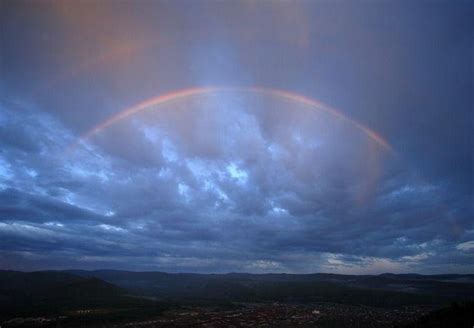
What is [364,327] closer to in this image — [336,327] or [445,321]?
[336,327]

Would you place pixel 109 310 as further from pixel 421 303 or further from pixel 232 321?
pixel 421 303

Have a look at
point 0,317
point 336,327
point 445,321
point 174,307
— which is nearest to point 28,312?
point 0,317

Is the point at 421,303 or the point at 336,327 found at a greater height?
the point at 421,303

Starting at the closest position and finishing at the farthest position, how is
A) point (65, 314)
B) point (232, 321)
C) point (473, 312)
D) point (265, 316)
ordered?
point (473, 312) < point (232, 321) < point (265, 316) < point (65, 314)

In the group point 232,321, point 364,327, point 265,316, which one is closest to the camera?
point 364,327

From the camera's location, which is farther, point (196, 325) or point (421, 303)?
point (421, 303)

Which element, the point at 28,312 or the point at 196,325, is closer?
the point at 196,325

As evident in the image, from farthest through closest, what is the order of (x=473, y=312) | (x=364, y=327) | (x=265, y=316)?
(x=265, y=316), (x=364, y=327), (x=473, y=312)

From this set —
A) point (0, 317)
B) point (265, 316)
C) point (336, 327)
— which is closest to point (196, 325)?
point (265, 316)

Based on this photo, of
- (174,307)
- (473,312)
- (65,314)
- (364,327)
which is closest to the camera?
(473,312)
